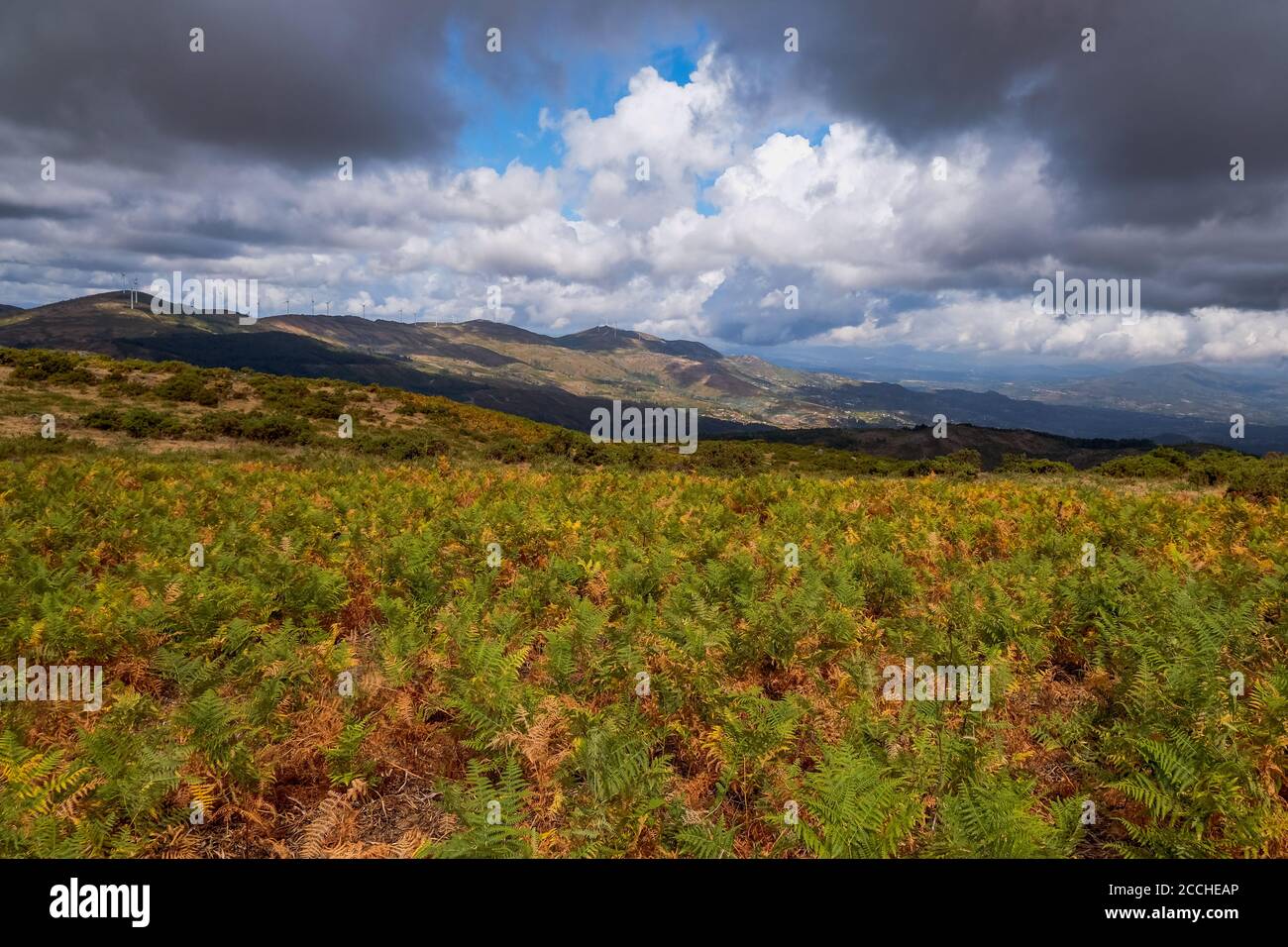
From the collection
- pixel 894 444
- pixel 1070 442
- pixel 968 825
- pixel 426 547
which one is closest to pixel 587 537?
pixel 426 547

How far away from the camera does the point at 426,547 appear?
29.2 feet

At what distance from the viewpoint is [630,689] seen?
5660 mm

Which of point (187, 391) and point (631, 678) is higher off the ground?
point (187, 391)

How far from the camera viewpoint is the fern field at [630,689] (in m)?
3.95

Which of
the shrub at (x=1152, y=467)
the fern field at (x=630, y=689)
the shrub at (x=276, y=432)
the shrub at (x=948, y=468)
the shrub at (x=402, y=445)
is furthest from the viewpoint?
the shrub at (x=276, y=432)

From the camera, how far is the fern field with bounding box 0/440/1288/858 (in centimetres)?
395

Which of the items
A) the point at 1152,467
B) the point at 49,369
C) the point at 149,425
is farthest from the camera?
the point at 49,369

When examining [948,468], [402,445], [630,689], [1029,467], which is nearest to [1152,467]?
[1029,467]

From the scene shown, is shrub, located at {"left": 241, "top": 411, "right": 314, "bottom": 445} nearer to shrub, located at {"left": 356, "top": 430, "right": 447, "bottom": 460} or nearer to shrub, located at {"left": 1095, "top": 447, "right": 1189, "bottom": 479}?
shrub, located at {"left": 356, "top": 430, "right": 447, "bottom": 460}

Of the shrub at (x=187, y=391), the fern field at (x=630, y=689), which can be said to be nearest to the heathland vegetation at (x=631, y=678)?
the fern field at (x=630, y=689)

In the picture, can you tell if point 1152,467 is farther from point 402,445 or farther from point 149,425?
point 149,425

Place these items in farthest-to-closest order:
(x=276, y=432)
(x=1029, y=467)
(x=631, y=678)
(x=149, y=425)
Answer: (x=1029, y=467) < (x=276, y=432) < (x=149, y=425) < (x=631, y=678)

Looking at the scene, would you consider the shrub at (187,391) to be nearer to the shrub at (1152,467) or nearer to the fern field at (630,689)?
the fern field at (630,689)
